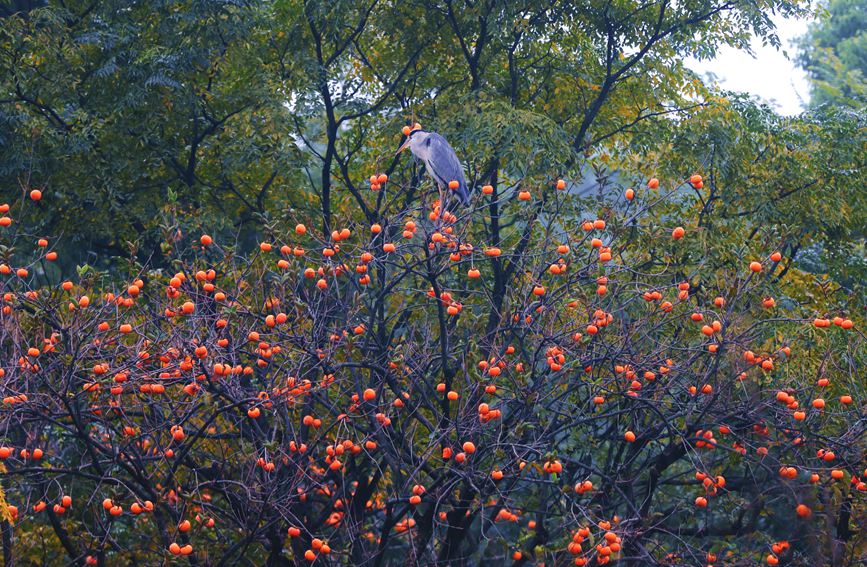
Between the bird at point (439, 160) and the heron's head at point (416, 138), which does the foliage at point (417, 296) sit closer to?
the bird at point (439, 160)

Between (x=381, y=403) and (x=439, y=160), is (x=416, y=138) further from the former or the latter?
(x=381, y=403)

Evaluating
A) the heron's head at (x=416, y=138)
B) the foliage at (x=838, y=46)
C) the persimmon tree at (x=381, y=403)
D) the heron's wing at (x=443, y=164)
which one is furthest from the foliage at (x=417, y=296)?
the foliage at (x=838, y=46)

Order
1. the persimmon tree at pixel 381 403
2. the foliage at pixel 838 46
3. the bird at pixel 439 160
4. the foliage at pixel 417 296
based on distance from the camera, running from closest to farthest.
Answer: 1. the persimmon tree at pixel 381 403
2. the foliage at pixel 417 296
3. the bird at pixel 439 160
4. the foliage at pixel 838 46

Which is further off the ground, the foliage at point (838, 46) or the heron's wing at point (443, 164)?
the foliage at point (838, 46)

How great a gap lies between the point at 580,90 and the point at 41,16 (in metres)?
5.33

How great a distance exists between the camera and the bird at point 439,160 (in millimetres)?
6770

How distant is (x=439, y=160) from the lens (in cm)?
693

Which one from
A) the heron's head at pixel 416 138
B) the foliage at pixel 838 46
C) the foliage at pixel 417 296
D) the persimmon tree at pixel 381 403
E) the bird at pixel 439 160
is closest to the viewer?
the persimmon tree at pixel 381 403

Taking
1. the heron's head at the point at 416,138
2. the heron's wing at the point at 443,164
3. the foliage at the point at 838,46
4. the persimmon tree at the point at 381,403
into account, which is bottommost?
the persimmon tree at the point at 381,403

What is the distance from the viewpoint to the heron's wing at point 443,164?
6789 mm

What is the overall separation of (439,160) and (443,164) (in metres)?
0.04

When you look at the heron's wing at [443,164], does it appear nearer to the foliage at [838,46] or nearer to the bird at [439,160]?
the bird at [439,160]

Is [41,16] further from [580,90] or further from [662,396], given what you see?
[662,396]

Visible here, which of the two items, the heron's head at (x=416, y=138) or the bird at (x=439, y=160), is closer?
the bird at (x=439, y=160)
